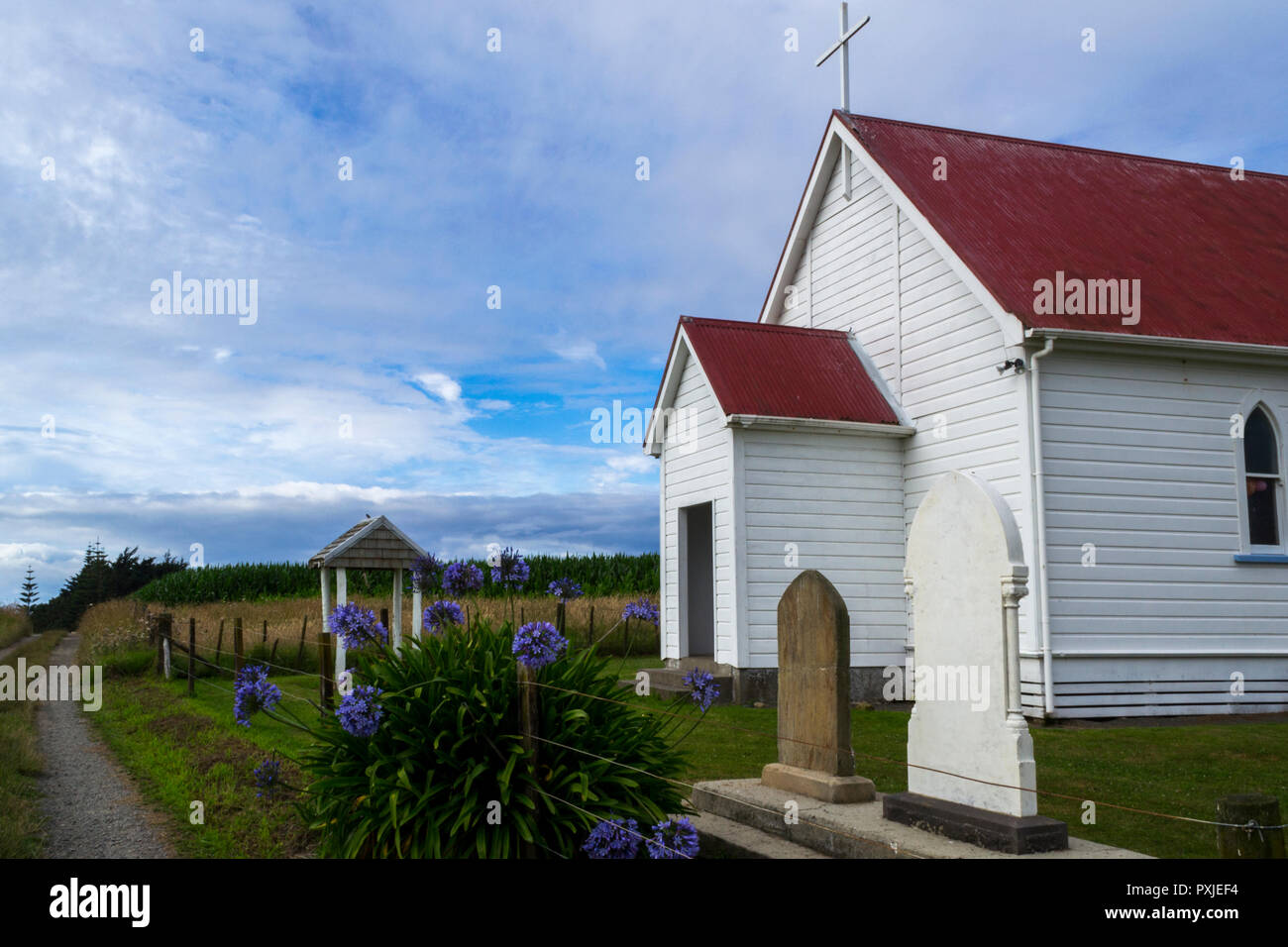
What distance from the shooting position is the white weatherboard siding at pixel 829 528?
14.7 m

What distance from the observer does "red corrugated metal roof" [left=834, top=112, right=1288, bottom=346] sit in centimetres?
1420

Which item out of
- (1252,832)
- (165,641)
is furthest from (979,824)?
(165,641)

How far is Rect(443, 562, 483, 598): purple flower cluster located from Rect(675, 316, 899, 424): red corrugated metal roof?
24.9 feet

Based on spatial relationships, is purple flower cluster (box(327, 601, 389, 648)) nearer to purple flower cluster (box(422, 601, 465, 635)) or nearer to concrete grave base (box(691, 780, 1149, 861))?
purple flower cluster (box(422, 601, 465, 635))

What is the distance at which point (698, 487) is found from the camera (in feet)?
52.5

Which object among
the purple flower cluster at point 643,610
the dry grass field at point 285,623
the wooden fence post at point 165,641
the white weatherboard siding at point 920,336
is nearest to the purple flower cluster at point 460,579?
the purple flower cluster at point 643,610

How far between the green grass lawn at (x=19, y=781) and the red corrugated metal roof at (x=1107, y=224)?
11795mm

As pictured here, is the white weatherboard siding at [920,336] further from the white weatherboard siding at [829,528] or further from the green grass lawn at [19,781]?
the green grass lawn at [19,781]

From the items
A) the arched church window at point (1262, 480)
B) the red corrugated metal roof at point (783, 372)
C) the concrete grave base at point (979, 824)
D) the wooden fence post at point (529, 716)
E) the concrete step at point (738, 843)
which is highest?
the red corrugated metal roof at point (783, 372)

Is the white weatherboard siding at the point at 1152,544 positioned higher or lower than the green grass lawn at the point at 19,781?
higher

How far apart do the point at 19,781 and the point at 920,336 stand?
501 inches

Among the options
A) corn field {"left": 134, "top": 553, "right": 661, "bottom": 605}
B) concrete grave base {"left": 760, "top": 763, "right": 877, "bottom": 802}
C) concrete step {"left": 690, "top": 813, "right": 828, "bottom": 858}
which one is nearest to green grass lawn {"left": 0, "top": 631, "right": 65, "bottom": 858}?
concrete step {"left": 690, "top": 813, "right": 828, "bottom": 858}

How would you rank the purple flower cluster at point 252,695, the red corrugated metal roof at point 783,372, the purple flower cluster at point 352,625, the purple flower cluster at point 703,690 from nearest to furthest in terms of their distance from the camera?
the purple flower cluster at point 252,695, the purple flower cluster at point 703,690, the purple flower cluster at point 352,625, the red corrugated metal roof at point 783,372
